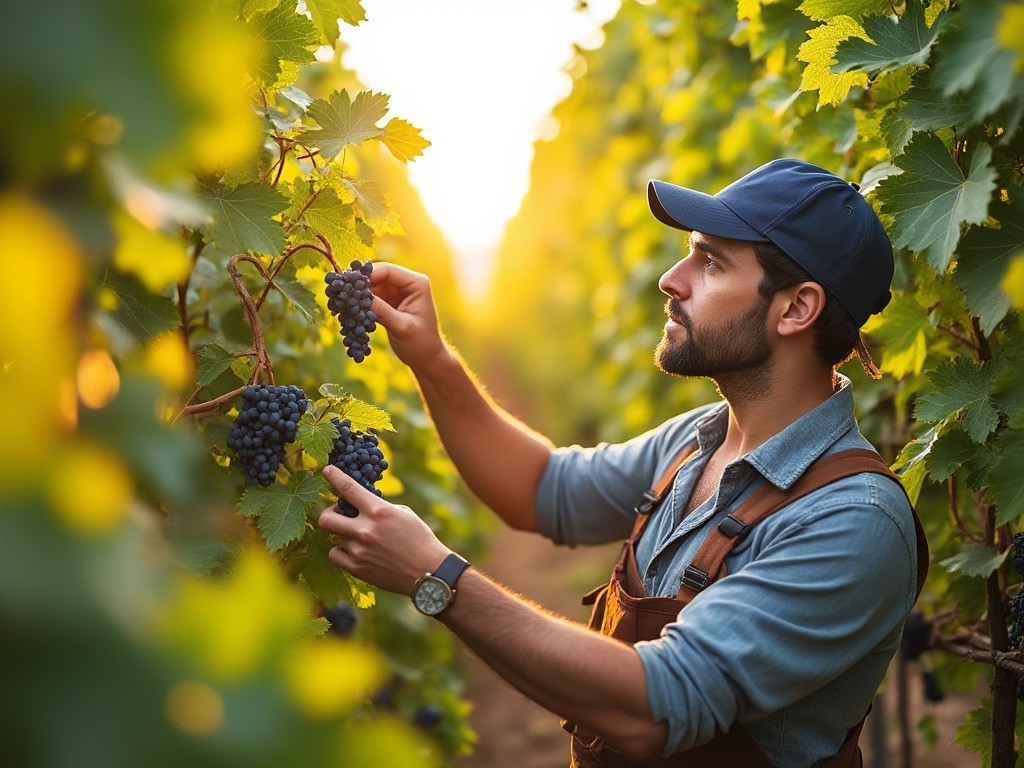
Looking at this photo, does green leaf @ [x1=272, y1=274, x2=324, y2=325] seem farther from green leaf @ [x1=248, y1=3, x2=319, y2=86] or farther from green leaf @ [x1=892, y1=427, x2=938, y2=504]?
green leaf @ [x1=892, y1=427, x2=938, y2=504]

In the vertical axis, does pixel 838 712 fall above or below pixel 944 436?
below

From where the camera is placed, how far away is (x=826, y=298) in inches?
94.1

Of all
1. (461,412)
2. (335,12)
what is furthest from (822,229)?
(335,12)

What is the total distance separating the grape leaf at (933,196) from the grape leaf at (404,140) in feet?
3.39

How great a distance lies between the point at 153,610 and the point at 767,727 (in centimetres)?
168

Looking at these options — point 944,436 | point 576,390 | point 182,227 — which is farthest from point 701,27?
point 576,390

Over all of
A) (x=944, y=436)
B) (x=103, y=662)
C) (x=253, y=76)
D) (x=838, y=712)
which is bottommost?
(x=838, y=712)

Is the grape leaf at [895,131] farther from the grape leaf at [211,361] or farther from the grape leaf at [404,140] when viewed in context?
the grape leaf at [211,361]

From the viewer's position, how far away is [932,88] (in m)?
2.02

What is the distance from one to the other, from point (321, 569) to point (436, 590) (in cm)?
29

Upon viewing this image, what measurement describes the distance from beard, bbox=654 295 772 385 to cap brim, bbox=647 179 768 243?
0.18m

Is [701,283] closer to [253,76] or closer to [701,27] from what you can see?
[253,76]

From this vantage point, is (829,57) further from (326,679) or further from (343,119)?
(326,679)

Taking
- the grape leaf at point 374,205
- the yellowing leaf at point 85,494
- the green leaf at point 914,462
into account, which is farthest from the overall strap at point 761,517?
the yellowing leaf at point 85,494
